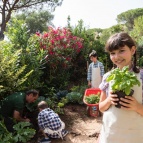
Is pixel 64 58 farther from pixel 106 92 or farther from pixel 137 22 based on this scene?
pixel 137 22

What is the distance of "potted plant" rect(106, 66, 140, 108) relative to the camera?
150 cm

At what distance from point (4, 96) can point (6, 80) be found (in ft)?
1.59

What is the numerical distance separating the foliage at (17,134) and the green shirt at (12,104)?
30 centimetres

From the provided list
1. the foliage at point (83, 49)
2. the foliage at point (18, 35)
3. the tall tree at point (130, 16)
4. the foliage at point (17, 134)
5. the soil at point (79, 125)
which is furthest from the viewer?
the tall tree at point (130, 16)

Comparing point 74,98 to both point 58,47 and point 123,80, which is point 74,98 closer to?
point 58,47

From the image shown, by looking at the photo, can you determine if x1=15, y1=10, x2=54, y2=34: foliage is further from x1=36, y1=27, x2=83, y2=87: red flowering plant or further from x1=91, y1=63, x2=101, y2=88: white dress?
x1=91, y1=63, x2=101, y2=88: white dress

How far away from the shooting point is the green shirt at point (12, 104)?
460 centimetres

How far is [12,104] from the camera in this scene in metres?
4.61

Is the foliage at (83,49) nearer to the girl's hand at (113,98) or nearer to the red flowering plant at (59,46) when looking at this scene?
the red flowering plant at (59,46)

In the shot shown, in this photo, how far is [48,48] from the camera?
7.09 meters

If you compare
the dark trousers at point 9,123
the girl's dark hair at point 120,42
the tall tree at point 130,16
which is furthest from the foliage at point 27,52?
the tall tree at point 130,16

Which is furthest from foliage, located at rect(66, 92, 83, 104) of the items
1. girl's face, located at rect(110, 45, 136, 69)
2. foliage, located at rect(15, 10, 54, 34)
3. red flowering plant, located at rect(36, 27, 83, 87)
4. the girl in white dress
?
foliage, located at rect(15, 10, 54, 34)

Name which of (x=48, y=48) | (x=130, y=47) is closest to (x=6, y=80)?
(x=48, y=48)

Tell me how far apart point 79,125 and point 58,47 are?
296 cm
